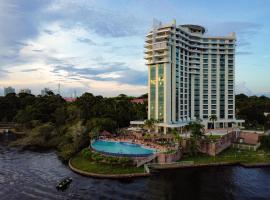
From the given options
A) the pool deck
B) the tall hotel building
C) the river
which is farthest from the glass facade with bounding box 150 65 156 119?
the river

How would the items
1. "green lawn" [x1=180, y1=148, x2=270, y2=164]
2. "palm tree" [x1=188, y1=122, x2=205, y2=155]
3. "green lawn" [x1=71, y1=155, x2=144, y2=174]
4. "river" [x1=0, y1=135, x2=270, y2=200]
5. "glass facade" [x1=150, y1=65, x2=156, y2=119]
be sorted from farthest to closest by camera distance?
"glass facade" [x1=150, y1=65, x2=156, y2=119] → "palm tree" [x1=188, y1=122, x2=205, y2=155] → "green lawn" [x1=180, y1=148, x2=270, y2=164] → "green lawn" [x1=71, y1=155, x2=144, y2=174] → "river" [x1=0, y1=135, x2=270, y2=200]

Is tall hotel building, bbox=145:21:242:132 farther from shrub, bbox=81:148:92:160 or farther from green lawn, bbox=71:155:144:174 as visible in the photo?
green lawn, bbox=71:155:144:174

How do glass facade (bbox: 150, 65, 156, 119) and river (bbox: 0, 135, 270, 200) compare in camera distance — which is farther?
glass facade (bbox: 150, 65, 156, 119)

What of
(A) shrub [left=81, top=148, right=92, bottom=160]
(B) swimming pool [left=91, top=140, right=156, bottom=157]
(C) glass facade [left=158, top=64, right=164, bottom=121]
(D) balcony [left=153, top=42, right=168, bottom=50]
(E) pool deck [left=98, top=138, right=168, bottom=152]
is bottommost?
(A) shrub [left=81, top=148, right=92, bottom=160]

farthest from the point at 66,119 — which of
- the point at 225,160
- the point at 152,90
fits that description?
the point at 225,160

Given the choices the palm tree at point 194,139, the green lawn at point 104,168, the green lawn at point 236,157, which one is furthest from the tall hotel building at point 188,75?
the green lawn at point 104,168

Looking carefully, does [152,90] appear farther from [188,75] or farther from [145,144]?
[145,144]

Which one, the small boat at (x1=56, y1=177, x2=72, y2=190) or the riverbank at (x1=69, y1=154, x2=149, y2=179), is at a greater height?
the riverbank at (x1=69, y1=154, x2=149, y2=179)
